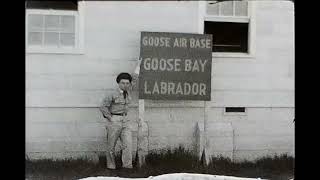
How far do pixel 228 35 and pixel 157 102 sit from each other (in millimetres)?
1074

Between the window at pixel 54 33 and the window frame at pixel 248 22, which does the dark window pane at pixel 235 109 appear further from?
the window at pixel 54 33

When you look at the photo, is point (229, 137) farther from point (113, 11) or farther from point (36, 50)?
point (36, 50)

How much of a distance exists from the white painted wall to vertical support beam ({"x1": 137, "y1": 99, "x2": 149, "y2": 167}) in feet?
0.21

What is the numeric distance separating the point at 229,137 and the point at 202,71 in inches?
30.8

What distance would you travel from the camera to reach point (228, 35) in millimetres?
5234

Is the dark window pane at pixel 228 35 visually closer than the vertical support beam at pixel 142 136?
No

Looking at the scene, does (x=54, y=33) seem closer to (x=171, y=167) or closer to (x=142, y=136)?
Answer: (x=142, y=136)

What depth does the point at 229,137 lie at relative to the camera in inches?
203

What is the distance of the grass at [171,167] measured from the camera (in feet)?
15.3

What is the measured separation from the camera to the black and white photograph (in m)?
4.90

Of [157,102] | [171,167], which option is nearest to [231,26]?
[157,102]

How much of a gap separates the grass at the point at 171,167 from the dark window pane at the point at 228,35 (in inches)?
46.3

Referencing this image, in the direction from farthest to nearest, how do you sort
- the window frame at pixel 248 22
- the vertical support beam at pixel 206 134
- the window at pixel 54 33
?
1. the window frame at pixel 248 22
2. the vertical support beam at pixel 206 134
3. the window at pixel 54 33

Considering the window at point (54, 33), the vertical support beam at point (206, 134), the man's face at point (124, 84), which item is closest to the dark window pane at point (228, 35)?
the vertical support beam at point (206, 134)
